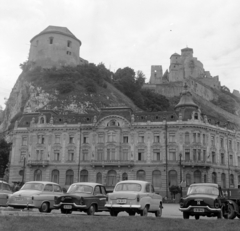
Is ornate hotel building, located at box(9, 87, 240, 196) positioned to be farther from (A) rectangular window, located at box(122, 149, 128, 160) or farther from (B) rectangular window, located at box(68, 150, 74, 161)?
(B) rectangular window, located at box(68, 150, 74, 161)

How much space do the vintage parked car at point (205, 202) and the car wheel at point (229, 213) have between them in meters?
0.35

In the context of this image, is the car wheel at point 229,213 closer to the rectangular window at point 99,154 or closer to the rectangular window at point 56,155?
the rectangular window at point 99,154

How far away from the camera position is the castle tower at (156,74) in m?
147

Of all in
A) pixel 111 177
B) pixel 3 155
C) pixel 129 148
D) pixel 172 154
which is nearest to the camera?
pixel 172 154

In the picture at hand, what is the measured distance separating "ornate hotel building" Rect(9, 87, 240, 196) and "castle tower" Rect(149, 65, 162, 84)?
3259 inches

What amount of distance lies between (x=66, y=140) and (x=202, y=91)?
295 ft

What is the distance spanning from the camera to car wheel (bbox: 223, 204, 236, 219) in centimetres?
1943

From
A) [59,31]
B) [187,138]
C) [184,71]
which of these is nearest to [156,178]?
[187,138]

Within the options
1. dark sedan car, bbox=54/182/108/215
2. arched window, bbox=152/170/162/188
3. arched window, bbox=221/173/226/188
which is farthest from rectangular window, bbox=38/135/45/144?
dark sedan car, bbox=54/182/108/215

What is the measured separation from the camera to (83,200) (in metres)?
19.7

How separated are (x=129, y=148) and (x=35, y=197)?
4069cm

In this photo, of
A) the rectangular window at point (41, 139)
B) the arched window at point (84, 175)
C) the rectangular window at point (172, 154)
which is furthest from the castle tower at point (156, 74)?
the arched window at point (84, 175)

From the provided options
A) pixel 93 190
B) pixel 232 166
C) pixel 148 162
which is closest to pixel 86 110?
pixel 148 162

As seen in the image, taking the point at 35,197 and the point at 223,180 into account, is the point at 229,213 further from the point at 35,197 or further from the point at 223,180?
the point at 223,180
